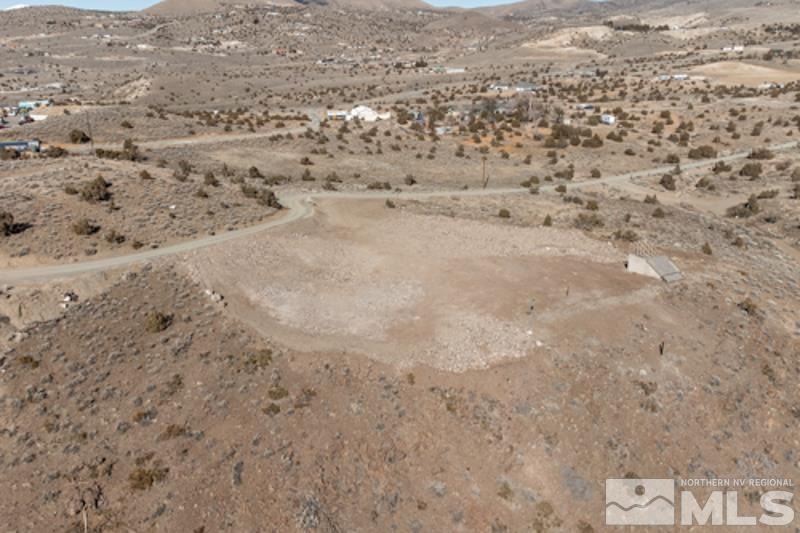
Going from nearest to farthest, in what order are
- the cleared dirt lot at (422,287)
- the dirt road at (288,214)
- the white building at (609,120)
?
the cleared dirt lot at (422,287), the dirt road at (288,214), the white building at (609,120)

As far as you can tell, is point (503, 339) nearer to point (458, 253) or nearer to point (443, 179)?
point (458, 253)

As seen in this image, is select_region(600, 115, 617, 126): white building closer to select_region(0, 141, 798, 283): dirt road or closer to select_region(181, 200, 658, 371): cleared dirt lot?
select_region(0, 141, 798, 283): dirt road

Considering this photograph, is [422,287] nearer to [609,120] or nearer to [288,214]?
[288,214]

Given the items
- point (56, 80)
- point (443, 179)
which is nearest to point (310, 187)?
point (443, 179)

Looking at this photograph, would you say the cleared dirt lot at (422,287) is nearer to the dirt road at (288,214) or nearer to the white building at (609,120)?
the dirt road at (288,214)

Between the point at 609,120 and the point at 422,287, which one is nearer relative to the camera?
the point at 422,287

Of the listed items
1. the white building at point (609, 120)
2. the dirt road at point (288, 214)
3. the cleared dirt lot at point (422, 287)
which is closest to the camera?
the cleared dirt lot at point (422, 287)

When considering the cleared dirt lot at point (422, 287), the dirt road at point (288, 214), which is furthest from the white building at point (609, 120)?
the cleared dirt lot at point (422, 287)

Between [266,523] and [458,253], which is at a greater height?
[458,253]

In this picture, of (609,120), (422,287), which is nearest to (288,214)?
(422,287)
